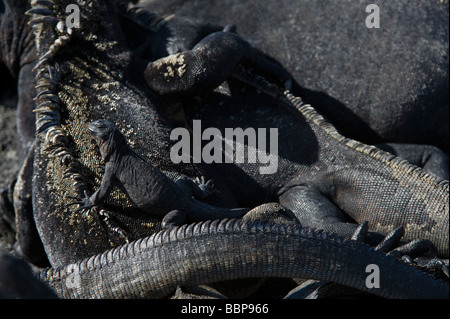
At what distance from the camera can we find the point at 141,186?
367 cm

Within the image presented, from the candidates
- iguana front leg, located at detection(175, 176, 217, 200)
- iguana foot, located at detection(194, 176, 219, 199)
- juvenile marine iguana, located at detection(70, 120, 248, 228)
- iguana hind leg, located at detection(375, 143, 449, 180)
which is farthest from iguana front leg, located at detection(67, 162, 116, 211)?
iguana hind leg, located at detection(375, 143, 449, 180)

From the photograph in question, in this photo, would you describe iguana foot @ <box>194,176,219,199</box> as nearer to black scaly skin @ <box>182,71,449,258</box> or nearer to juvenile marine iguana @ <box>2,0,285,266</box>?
juvenile marine iguana @ <box>2,0,285,266</box>

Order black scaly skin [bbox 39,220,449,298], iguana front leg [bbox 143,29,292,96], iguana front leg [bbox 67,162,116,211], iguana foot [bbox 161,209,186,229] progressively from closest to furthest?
black scaly skin [bbox 39,220,449,298], iguana foot [bbox 161,209,186,229], iguana front leg [bbox 67,162,116,211], iguana front leg [bbox 143,29,292,96]

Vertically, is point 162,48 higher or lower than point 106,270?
higher

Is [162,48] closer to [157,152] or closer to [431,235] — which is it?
[157,152]

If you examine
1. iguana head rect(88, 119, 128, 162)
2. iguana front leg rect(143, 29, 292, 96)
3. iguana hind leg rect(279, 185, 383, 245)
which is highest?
iguana front leg rect(143, 29, 292, 96)

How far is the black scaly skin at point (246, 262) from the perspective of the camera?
3.01 m

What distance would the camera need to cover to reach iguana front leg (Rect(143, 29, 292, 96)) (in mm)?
4352

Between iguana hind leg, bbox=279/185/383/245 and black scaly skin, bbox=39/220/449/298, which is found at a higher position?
black scaly skin, bbox=39/220/449/298

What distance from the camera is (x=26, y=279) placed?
8.57 feet

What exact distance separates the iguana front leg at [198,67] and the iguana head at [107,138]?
2.36 ft

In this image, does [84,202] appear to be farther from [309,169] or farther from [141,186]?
[309,169]
